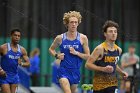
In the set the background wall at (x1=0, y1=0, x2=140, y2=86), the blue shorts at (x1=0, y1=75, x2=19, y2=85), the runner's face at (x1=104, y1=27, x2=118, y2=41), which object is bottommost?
the blue shorts at (x1=0, y1=75, x2=19, y2=85)

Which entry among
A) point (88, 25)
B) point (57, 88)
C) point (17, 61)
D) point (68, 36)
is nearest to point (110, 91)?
point (68, 36)

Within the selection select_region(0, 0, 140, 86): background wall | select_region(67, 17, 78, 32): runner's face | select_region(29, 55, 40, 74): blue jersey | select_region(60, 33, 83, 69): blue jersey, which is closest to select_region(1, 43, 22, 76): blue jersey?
select_region(60, 33, 83, 69): blue jersey

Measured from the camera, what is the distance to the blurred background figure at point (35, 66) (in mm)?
19625

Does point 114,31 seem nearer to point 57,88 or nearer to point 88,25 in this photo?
point 57,88

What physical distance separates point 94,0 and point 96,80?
10.9 metres

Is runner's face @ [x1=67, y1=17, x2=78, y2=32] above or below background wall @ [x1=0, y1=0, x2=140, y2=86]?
below

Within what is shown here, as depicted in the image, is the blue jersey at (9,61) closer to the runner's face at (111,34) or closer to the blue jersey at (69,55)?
the blue jersey at (69,55)

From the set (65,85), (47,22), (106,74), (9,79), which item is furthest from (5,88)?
(47,22)

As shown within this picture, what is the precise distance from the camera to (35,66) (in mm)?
20266

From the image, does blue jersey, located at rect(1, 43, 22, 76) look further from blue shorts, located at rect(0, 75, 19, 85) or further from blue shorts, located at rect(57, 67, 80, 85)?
blue shorts, located at rect(57, 67, 80, 85)

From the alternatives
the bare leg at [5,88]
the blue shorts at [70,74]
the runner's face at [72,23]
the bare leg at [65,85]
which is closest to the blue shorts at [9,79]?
the bare leg at [5,88]

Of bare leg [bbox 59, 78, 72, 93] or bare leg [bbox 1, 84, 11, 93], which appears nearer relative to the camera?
bare leg [bbox 59, 78, 72, 93]

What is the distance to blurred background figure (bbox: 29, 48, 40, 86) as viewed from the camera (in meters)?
19.6

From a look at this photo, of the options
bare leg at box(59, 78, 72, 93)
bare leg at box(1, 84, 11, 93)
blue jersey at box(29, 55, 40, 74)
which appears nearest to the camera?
bare leg at box(59, 78, 72, 93)
